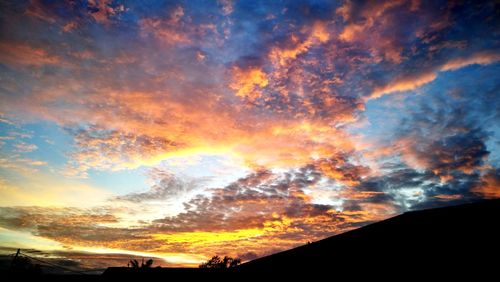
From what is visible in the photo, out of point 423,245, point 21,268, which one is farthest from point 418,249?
point 21,268

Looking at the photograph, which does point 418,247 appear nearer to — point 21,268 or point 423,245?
point 423,245

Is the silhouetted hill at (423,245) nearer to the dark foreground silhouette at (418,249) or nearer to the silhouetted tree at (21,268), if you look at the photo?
the dark foreground silhouette at (418,249)

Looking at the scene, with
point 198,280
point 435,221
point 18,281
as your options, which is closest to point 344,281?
point 435,221

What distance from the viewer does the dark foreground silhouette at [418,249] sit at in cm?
514

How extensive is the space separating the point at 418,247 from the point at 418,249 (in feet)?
0.14

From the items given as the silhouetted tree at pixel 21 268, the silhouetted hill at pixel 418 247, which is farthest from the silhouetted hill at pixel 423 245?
the silhouetted tree at pixel 21 268

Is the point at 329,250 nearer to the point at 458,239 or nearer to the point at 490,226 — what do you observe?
the point at 458,239

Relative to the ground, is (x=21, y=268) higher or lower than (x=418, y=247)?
lower

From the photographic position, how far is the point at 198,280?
17.4 m

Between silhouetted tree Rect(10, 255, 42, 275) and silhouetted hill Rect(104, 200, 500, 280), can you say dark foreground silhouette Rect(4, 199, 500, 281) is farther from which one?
silhouetted tree Rect(10, 255, 42, 275)

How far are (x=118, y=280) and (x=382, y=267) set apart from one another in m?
22.0

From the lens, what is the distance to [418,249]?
5.91 metres

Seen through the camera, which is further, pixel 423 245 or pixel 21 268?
pixel 21 268

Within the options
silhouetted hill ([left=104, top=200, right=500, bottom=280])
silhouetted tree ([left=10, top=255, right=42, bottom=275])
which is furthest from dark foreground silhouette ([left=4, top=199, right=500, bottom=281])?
silhouetted tree ([left=10, top=255, right=42, bottom=275])
